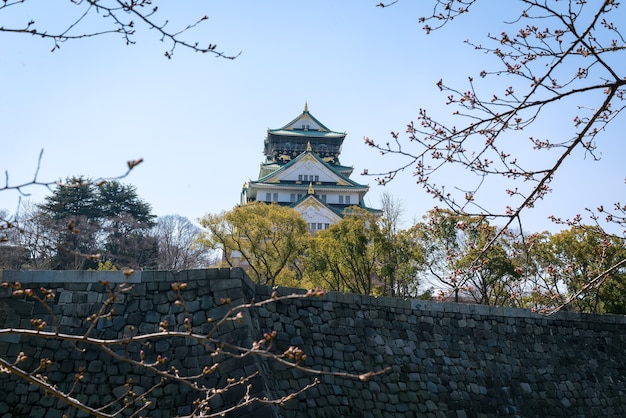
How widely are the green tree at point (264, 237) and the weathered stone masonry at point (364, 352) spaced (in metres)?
9.00

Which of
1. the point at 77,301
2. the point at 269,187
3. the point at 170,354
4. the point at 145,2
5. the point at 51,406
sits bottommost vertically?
the point at 51,406

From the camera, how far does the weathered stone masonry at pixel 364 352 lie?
8484mm

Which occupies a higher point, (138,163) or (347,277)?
(347,277)

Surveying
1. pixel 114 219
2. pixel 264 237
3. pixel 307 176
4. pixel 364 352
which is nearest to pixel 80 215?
pixel 114 219

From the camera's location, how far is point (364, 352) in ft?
34.3

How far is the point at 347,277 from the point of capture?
65.1 ft

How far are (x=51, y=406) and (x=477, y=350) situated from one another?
7.23 meters

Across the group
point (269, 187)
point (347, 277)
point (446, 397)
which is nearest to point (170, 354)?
point (446, 397)

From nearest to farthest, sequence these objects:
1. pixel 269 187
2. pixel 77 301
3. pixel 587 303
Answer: pixel 77 301 < pixel 587 303 < pixel 269 187

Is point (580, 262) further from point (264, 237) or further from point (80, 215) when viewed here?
point (80, 215)

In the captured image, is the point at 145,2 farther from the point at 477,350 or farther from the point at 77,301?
the point at 477,350

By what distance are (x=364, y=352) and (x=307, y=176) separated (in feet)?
99.0

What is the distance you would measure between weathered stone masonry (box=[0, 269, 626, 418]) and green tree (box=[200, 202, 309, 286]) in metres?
9.00

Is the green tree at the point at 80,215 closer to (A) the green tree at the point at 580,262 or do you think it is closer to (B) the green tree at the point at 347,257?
(B) the green tree at the point at 347,257
